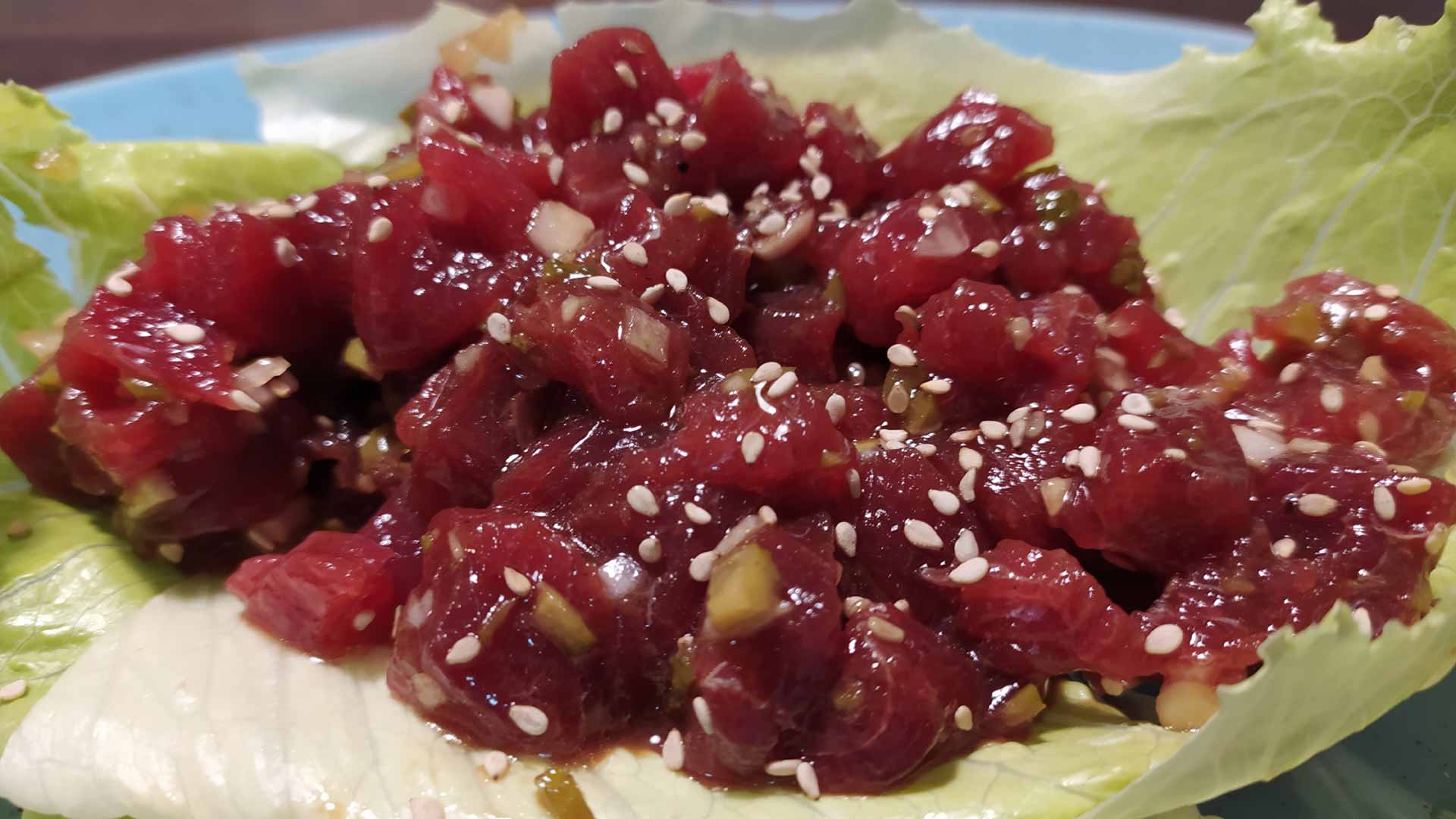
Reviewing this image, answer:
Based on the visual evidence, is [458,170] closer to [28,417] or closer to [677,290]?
[677,290]

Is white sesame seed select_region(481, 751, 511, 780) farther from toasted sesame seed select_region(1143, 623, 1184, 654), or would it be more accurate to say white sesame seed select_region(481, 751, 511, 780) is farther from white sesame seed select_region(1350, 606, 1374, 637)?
white sesame seed select_region(1350, 606, 1374, 637)

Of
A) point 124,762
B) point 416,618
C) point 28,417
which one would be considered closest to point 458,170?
point 416,618

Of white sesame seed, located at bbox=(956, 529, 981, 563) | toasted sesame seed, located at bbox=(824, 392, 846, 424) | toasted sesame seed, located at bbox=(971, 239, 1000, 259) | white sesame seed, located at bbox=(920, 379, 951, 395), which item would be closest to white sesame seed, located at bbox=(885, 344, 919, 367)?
white sesame seed, located at bbox=(920, 379, 951, 395)

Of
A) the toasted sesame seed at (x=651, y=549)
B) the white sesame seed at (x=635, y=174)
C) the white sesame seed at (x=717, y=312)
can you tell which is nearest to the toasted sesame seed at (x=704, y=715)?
the toasted sesame seed at (x=651, y=549)

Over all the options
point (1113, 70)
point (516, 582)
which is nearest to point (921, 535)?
point (516, 582)

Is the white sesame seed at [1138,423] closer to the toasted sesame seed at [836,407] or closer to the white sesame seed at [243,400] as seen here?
the toasted sesame seed at [836,407]

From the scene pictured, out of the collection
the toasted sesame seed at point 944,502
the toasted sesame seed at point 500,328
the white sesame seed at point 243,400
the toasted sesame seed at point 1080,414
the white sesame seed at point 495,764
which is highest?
the toasted sesame seed at point 500,328
